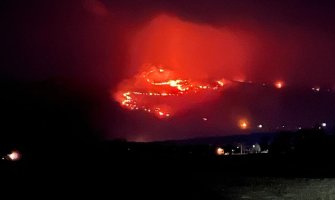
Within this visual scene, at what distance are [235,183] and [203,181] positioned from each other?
1008 mm

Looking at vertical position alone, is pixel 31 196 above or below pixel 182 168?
below

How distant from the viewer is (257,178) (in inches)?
449

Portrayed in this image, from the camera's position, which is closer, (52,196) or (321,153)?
(52,196)

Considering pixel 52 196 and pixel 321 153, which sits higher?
pixel 321 153

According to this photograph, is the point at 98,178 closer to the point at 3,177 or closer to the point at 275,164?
the point at 3,177

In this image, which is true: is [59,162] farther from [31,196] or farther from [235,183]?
[235,183]

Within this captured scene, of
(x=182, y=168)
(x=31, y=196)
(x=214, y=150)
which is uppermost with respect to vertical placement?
(x=214, y=150)

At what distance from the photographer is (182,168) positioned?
13.9 meters

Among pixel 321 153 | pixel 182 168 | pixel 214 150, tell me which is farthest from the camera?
pixel 214 150

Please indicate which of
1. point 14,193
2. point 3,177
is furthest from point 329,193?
point 3,177

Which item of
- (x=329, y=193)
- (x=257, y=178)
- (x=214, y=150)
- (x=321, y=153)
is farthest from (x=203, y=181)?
(x=214, y=150)

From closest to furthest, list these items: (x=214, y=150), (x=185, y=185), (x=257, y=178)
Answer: (x=185, y=185) → (x=257, y=178) → (x=214, y=150)

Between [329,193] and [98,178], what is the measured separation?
266 inches

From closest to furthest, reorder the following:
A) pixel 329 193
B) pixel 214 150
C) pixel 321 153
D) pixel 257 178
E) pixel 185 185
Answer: pixel 329 193 → pixel 185 185 → pixel 257 178 → pixel 321 153 → pixel 214 150
